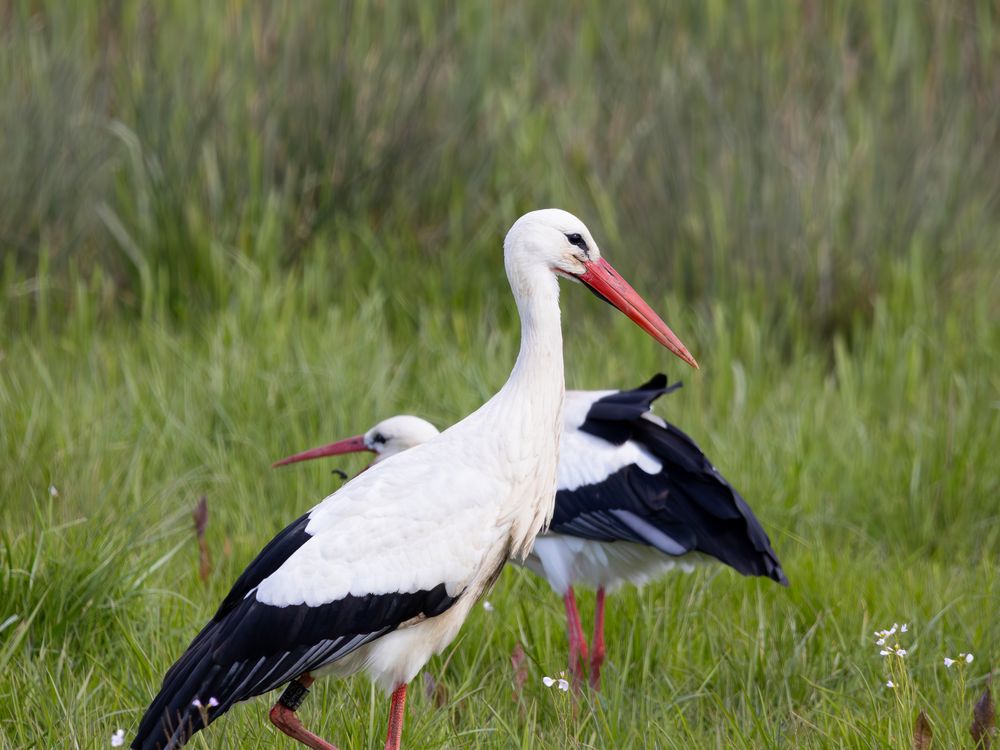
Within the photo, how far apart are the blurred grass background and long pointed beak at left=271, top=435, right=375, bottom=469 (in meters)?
0.24

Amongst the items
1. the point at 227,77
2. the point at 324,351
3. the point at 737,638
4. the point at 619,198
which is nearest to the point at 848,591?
the point at 737,638

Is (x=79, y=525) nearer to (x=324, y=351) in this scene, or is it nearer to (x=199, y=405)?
(x=199, y=405)

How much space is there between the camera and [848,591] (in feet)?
13.1

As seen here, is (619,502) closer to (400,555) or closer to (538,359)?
(538,359)

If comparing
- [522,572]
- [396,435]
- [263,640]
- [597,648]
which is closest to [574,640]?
[597,648]

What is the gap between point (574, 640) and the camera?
395 cm

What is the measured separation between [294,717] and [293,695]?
0.19 ft

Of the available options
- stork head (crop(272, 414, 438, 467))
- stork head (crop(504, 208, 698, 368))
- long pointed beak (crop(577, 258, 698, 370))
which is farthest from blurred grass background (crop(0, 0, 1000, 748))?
stork head (crop(504, 208, 698, 368))

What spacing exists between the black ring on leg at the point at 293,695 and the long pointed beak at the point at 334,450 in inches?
44.0

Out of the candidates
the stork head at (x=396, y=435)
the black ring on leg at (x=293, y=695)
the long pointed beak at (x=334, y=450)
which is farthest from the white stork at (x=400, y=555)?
the long pointed beak at (x=334, y=450)

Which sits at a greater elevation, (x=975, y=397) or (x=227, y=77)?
(x=227, y=77)

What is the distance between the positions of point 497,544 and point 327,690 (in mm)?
566

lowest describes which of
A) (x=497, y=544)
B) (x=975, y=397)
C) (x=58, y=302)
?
(x=58, y=302)

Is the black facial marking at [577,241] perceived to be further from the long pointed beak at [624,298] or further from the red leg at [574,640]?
the red leg at [574,640]
